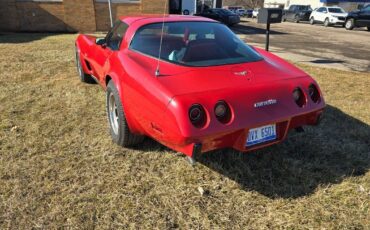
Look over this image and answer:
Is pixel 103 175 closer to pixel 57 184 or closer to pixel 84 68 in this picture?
pixel 57 184

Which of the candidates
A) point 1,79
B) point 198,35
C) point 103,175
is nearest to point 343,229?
point 103,175

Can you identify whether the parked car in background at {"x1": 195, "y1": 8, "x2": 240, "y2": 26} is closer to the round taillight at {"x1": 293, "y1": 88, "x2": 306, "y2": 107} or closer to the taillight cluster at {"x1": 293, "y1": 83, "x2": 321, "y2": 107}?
the taillight cluster at {"x1": 293, "y1": 83, "x2": 321, "y2": 107}

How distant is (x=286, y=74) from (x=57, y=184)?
2373mm

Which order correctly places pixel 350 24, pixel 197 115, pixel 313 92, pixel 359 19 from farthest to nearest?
pixel 350 24 → pixel 359 19 → pixel 313 92 → pixel 197 115

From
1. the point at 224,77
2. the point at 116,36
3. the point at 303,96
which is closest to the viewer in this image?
the point at 224,77

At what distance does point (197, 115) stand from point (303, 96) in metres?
1.12

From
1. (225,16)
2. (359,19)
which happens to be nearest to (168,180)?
(225,16)

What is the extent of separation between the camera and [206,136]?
8.47 feet

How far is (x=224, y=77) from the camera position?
118 inches

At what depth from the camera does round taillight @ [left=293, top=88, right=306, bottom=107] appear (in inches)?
122

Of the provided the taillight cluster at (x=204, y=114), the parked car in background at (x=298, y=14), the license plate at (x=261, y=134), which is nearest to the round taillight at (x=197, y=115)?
the taillight cluster at (x=204, y=114)

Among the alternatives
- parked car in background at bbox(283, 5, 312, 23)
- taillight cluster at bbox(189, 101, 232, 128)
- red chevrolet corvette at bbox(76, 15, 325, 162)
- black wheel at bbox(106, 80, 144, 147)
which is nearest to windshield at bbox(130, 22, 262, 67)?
red chevrolet corvette at bbox(76, 15, 325, 162)

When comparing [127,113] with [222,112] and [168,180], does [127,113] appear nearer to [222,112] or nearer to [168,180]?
[168,180]

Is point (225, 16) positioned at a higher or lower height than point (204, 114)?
higher
